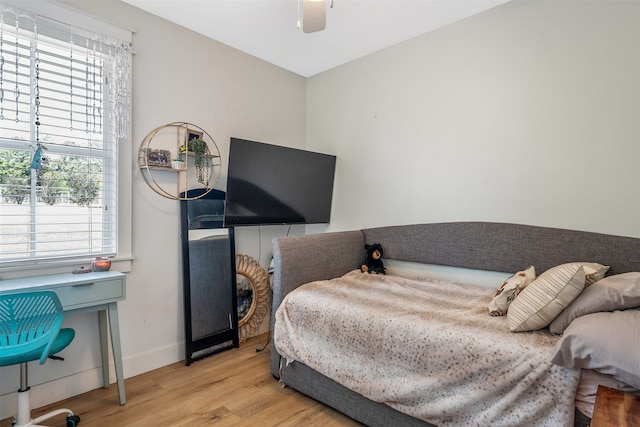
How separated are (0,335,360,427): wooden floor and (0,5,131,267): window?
34.6 inches

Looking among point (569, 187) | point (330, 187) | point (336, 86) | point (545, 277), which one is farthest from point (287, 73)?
point (545, 277)

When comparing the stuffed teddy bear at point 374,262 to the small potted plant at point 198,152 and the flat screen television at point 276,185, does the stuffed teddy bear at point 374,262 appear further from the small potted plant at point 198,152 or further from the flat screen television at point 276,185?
the small potted plant at point 198,152

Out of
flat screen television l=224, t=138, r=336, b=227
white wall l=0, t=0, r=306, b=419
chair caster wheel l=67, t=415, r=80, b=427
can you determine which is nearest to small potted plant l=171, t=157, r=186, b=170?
white wall l=0, t=0, r=306, b=419

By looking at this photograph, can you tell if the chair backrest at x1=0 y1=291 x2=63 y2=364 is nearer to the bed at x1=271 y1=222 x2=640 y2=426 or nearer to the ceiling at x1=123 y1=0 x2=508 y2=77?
the bed at x1=271 y1=222 x2=640 y2=426

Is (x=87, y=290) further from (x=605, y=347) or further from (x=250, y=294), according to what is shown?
(x=605, y=347)

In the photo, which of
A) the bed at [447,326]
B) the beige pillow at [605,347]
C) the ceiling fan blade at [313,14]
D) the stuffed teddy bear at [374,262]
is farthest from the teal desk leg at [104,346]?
the beige pillow at [605,347]

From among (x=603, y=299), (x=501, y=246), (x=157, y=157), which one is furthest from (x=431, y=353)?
(x=157, y=157)

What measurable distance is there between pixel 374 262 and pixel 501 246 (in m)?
0.94

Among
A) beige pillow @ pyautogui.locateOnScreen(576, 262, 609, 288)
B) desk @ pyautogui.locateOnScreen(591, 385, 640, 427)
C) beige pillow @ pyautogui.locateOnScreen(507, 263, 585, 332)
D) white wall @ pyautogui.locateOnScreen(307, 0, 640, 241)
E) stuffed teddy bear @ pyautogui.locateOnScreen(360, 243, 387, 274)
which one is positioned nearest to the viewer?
desk @ pyautogui.locateOnScreen(591, 385, 640, 427)

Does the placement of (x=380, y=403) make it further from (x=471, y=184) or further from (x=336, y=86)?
(x=336, y=86)

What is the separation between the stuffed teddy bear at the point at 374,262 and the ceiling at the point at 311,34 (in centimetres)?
167

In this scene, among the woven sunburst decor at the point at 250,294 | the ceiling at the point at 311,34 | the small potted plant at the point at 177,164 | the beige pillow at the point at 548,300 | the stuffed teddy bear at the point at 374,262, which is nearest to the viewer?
the beige pillow at the point at 548,300

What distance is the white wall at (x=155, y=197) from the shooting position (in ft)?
6.90

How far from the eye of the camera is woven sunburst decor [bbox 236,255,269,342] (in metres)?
2.93
